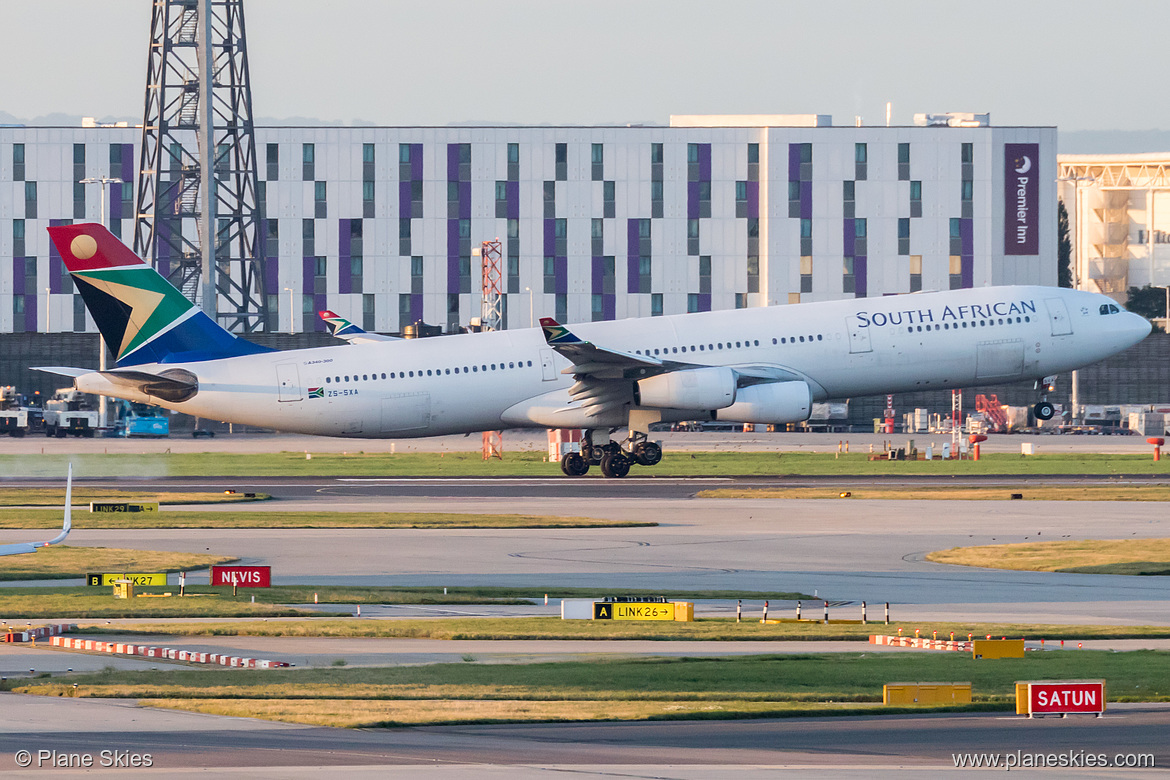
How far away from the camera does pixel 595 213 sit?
130625 mm

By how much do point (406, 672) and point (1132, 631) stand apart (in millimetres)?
10381

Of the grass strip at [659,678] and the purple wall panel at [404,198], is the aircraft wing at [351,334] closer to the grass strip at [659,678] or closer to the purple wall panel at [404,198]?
the grass strip at [659,678]

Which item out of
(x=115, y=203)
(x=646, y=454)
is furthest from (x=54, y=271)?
(x=646, y=454)

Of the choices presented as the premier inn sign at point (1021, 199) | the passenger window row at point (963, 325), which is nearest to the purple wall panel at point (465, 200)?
the premier inn sign at point (1021, 199)

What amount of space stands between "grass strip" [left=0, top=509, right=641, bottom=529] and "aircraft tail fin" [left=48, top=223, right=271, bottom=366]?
8.05 metres

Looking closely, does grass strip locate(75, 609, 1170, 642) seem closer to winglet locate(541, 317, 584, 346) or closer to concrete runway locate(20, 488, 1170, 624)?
concrete runway locate(20, 488, 1170, 624)

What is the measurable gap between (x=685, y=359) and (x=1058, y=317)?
510 inches

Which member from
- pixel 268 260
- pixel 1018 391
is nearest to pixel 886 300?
pixel 1018 391

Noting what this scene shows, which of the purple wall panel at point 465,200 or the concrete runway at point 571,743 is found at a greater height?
the purple wall panel at point 465,200

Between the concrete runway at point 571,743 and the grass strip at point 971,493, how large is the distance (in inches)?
1233

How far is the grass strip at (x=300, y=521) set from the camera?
3962cm

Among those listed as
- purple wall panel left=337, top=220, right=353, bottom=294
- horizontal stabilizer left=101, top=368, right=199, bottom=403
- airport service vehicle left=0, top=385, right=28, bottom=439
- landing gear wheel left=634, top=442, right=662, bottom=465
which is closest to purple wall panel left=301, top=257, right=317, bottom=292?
purple wall panel left=337, top=220, right=353, bottom=294

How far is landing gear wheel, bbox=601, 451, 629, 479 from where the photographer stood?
55156 mm

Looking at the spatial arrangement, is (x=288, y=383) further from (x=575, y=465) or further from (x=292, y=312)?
(x=292, y=312)
